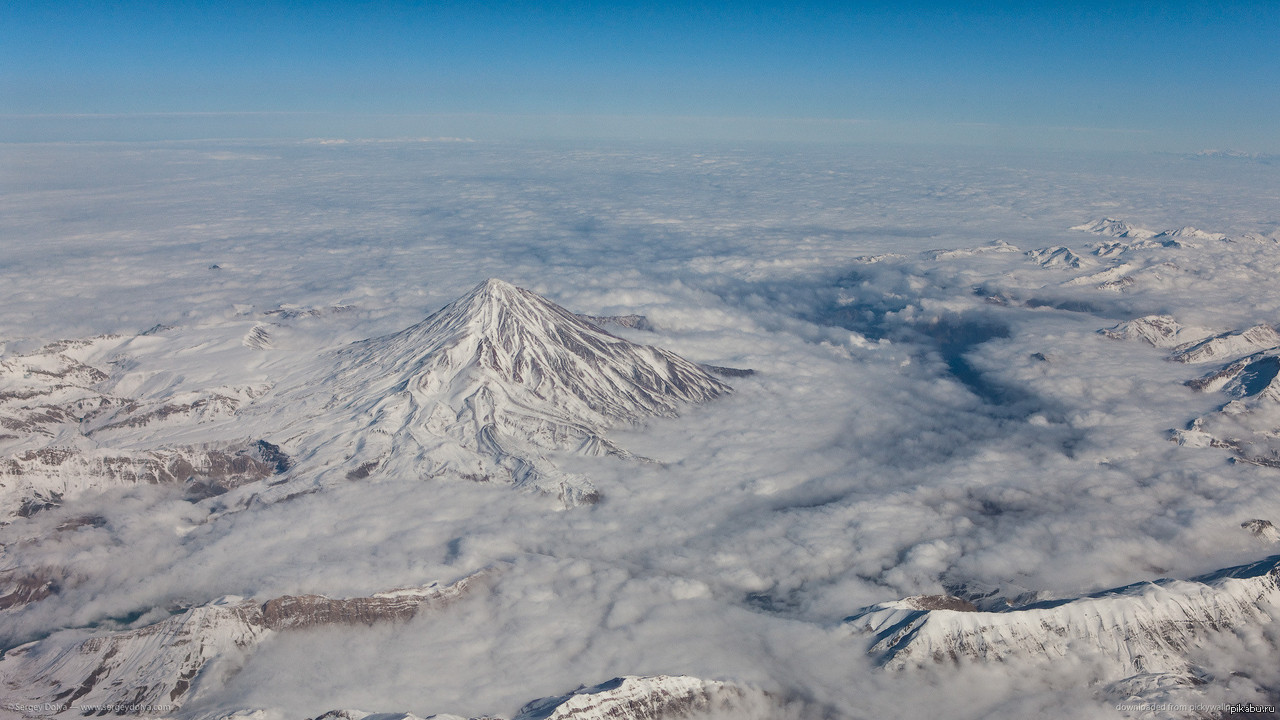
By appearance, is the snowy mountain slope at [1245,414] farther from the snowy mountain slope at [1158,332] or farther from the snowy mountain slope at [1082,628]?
the snowy mountain slope at [1082,628]

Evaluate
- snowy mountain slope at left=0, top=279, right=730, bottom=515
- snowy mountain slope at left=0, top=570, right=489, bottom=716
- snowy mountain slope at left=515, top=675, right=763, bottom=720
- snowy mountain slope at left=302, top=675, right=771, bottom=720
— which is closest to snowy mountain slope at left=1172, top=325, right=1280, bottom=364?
snowy mountain slope at left=0, top=279, right=730, bottom=515

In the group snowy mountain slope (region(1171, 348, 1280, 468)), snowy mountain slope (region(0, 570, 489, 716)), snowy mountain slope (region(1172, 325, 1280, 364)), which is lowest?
snowy mountain slope (region(0, 570, 489, 716))

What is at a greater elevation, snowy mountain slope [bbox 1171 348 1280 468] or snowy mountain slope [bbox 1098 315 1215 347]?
snowy mountain slope [bbox 1098 315 1215 347]

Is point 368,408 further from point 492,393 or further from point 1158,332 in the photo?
point 1158,332

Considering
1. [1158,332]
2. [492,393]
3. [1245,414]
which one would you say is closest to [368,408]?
[492,393]

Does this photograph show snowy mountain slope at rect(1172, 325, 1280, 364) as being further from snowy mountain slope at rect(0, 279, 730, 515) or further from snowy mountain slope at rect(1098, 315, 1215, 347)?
snowy mountain slope at rect(0, 279, 730, 515)

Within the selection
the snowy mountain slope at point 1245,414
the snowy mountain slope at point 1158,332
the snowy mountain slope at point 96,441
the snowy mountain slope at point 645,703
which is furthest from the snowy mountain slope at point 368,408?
the snowy mountain slope at point 1158,332
